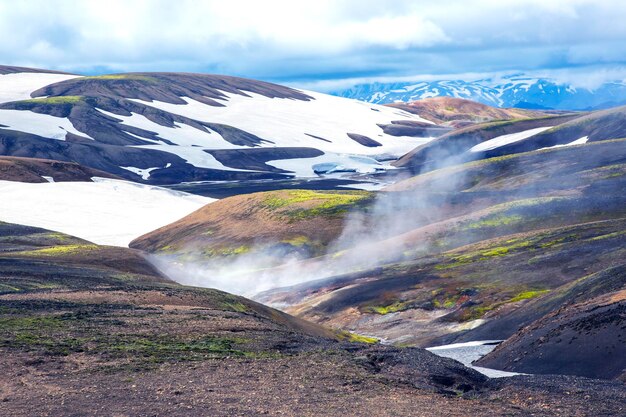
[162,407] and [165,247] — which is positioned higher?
[162,407]

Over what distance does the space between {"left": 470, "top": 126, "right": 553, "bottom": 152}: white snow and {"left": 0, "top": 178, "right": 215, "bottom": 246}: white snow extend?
68.4 meters

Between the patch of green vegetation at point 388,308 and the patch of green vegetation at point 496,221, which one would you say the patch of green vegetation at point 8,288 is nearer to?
the patch of green vegetation at point 388,308

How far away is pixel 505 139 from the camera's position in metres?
190

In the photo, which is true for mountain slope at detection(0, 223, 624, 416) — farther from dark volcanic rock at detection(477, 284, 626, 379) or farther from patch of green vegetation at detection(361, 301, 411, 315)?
patch of green vegetation at detection(361, 301, 411, 315)

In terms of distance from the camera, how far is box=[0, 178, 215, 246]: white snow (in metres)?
121

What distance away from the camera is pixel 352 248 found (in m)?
94.2

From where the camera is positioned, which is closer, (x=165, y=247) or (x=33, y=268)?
(x=33, y=268)

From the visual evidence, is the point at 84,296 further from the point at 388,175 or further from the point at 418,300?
the point at 388,175

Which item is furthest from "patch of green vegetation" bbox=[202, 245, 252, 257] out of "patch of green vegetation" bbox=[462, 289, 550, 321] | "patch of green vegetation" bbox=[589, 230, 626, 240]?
"patch of green vegetation" bbox=[462, 289, 550, 321]

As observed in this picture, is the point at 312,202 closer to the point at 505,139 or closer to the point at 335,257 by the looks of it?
the point at 335,257

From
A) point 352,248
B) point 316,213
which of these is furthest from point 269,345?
point 316,213

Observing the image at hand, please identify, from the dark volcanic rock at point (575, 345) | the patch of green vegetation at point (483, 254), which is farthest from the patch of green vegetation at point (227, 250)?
the dark volcanic rock at point (575, 345)

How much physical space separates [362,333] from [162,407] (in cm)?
3813

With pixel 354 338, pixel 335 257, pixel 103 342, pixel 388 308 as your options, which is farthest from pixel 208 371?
pixel 335 257
